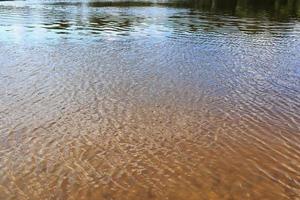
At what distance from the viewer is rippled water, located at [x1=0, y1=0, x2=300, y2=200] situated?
841 cm

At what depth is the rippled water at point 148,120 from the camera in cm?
841

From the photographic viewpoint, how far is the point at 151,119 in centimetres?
1207

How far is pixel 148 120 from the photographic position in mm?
11984

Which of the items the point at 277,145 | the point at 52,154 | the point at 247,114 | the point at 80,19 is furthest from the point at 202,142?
the point at 80,19

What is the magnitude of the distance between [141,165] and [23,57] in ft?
43.9

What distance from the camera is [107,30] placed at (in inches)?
1209

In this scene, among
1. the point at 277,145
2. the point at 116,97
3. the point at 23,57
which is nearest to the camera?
the point at 277,145

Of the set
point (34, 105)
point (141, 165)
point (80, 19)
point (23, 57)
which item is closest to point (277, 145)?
Result: point (141, 165)

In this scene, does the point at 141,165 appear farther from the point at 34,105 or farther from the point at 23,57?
the point at 23,57

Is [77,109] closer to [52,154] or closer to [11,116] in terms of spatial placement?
[11,116]

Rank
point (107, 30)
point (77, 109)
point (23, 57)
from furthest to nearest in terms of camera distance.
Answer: point (107, 30)
point (23, 57)
point (77, 109)

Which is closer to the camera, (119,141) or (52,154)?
(52,154)

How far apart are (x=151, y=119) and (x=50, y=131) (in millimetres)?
2888

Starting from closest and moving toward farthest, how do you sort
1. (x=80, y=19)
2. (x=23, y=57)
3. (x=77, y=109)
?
(x=77, y=109)
(x=23, y=57)
(x=80, y=19)
